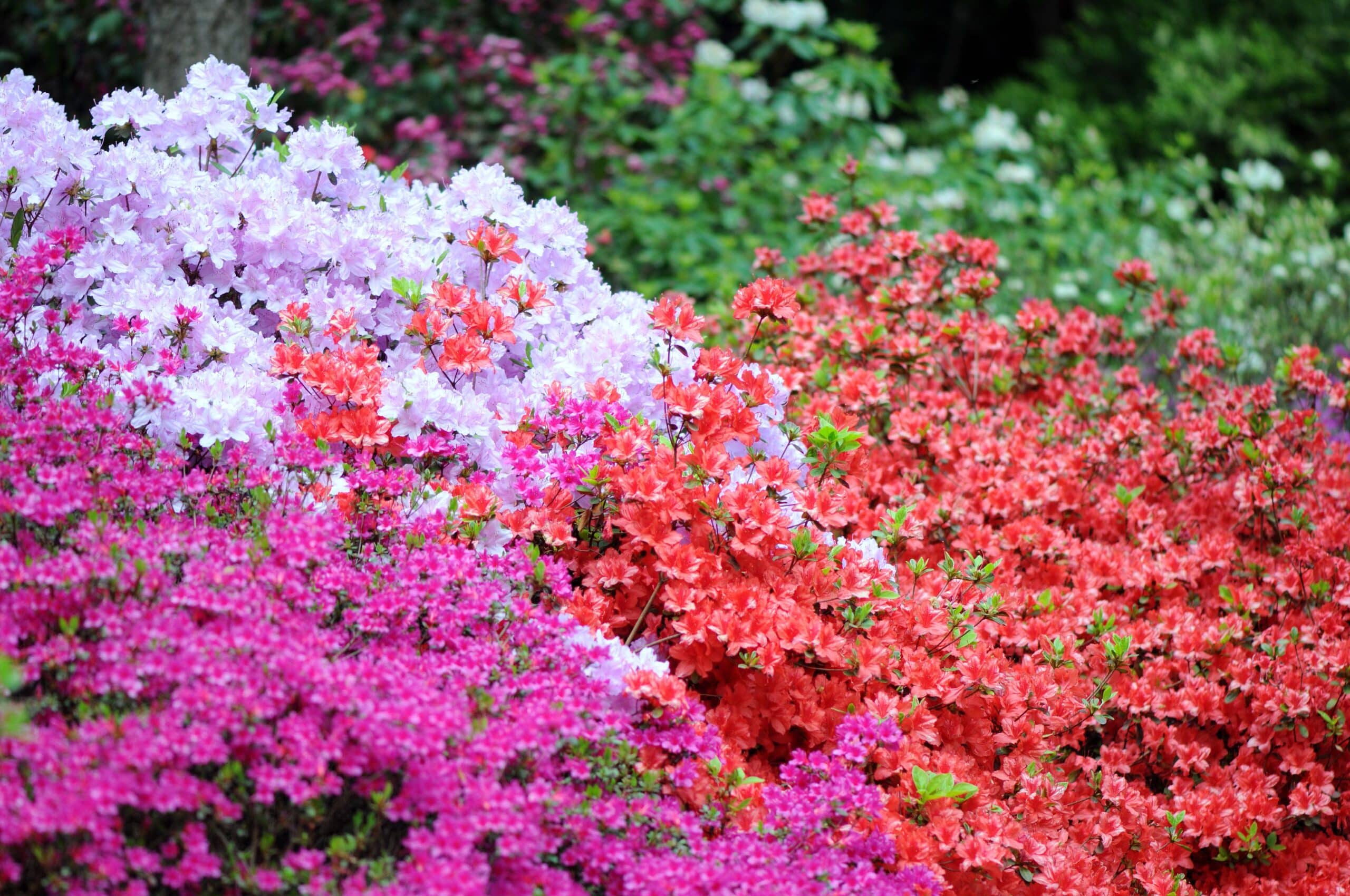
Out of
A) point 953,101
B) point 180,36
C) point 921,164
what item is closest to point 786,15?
point 921,164

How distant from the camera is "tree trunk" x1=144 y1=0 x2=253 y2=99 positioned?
4477mm

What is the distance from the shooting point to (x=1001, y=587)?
280cm

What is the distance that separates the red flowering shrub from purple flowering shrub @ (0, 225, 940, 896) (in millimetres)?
158

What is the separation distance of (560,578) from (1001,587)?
1141 mm

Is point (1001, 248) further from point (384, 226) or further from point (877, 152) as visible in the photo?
point (384, 226)

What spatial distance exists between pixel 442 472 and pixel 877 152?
525 cm

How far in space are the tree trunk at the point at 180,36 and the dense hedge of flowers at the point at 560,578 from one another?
1.34 metres

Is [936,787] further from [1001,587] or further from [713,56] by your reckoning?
[713,56]

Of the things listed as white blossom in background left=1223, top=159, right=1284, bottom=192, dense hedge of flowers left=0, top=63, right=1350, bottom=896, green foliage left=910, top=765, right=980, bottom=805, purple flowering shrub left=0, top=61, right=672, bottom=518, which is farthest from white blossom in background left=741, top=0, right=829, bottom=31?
green foliage left=910, top=765, right=980, bottom=805

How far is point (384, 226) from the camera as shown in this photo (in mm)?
2785

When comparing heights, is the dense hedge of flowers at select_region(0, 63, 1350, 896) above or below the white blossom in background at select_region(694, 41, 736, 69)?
below

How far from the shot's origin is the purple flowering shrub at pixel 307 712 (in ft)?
5.24

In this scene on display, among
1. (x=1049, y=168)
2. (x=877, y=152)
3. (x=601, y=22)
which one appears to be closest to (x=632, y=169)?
(x=601, y=22)

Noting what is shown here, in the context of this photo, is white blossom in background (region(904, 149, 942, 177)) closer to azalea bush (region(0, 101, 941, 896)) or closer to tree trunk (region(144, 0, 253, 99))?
tree trunk (region(144, 0, 253, 99))
